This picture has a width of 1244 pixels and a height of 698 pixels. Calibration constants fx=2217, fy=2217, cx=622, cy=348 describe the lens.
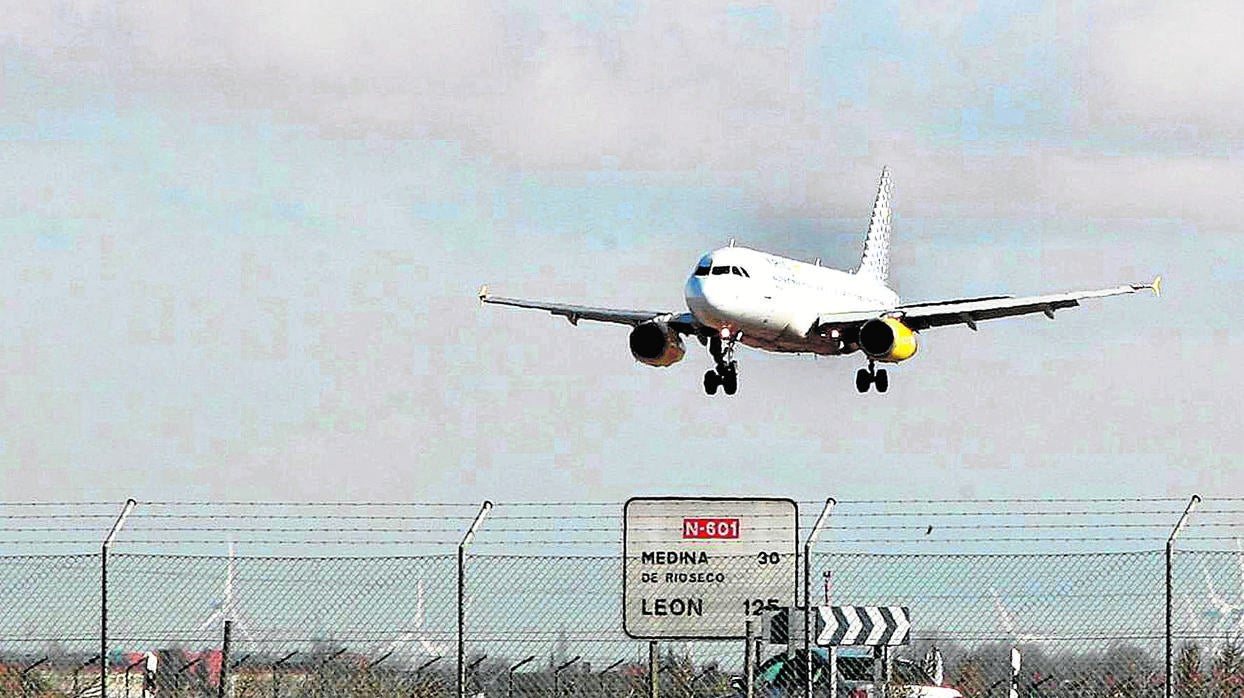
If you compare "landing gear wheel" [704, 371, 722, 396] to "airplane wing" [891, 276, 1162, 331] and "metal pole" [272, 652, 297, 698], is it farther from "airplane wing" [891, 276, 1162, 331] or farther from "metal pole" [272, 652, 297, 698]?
"metal pole" [272, 652, 297, 698]

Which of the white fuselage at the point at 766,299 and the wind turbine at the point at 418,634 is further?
the white fuselage at the point at 766,299

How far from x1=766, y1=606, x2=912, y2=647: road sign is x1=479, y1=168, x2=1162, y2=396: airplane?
1313 inches

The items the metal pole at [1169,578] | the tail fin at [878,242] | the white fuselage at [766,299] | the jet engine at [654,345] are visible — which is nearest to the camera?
the metal pole at [1169,578]

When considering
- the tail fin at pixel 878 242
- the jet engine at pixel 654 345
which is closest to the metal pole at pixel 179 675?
the jet engine at pixel 654 345

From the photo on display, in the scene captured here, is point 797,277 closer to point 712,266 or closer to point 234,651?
point 712,266

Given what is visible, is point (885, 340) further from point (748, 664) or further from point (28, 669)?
point (748, 664)

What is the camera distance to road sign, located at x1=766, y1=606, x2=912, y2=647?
1664cm

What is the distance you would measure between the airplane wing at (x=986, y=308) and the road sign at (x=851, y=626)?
1549 inches

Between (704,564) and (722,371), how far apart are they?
35.5 m

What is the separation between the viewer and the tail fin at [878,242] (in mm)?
83375

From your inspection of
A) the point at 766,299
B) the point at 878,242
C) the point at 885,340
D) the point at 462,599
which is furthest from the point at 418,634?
the point at 878,242

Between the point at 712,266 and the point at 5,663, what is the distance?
33.1 m

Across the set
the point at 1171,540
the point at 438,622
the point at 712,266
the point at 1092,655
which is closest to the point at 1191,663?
the point at 1092,655

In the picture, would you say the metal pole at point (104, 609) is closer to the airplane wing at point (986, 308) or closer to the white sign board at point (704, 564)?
the white sign board at point (704, 564)
